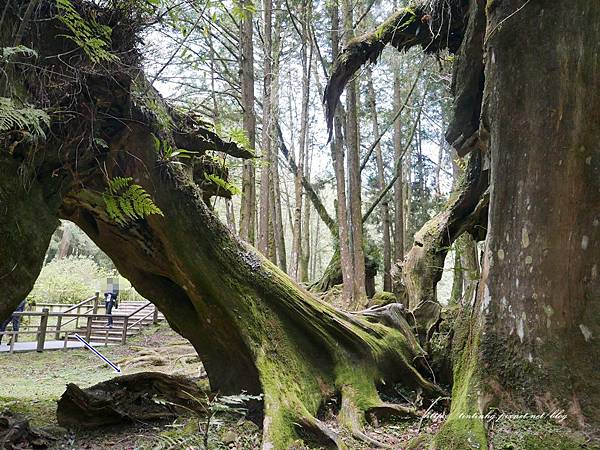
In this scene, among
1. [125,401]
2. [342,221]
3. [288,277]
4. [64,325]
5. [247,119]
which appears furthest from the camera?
[64,325]

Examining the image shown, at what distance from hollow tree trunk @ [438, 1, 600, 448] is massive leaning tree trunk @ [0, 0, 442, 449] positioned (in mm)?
1463

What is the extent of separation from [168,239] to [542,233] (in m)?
3.39

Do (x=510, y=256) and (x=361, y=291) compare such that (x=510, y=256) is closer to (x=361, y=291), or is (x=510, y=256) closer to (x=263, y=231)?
(x=361, y=291)

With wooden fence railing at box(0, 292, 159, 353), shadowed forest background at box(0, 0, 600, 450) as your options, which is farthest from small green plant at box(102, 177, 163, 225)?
wooden fence railing at box(0, 292, 159, 353)

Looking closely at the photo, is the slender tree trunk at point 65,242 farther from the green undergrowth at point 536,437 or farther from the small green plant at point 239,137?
the green undergrowth at point 536,437

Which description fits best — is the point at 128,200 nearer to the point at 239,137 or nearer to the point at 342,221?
the point at 239,137

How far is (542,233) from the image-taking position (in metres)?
3.30

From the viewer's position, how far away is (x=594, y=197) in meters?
3.18

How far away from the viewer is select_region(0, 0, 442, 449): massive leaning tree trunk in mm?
3568

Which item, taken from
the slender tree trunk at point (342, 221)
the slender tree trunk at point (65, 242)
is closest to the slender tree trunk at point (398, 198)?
the slender tree trunk at point (342, 221)

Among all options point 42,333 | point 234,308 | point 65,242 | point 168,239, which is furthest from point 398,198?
point 65,242

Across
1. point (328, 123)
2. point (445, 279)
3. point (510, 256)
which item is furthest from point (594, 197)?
point (445, 279)

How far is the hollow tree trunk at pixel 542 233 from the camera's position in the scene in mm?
3123

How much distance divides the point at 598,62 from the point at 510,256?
153 centimetres
